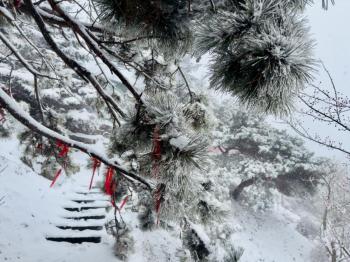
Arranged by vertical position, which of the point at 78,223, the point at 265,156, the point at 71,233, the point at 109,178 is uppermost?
the point at 265,156

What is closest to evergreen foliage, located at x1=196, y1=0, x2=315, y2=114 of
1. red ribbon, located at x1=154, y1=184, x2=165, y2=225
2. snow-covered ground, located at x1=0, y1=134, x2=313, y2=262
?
red ribbon, located at x1=154, y1=184, x2=165, y2=225

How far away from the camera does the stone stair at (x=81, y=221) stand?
729cm

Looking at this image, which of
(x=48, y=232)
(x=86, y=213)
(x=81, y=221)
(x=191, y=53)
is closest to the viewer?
(x=191, y=53)

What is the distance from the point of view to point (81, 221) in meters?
7.89

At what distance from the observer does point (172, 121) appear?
5.02 feet

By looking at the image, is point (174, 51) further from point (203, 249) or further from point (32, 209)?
point (32, 209)

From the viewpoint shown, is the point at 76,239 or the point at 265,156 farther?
the point at 265,156

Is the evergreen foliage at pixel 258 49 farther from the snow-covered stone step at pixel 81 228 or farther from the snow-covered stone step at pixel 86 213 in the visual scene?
the snow-covered stone step at pixel 86 213

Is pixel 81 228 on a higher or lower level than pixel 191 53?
lower

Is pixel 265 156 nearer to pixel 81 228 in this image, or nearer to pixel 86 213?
pixel 86 213

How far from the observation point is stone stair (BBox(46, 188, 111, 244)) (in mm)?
7293

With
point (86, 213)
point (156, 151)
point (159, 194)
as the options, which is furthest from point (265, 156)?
point (156, 151)

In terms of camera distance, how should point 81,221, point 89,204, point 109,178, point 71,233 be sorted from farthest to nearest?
1. point 89,204
2. point 81,221
3. point 71,233
4. point 109,178

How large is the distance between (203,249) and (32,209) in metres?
6.20
